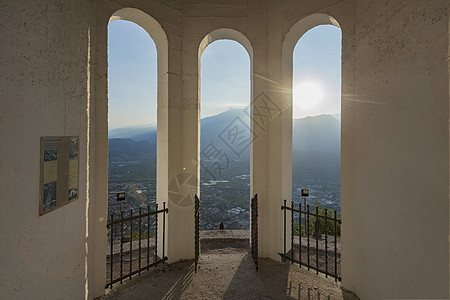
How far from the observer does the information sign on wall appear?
2.69 metres

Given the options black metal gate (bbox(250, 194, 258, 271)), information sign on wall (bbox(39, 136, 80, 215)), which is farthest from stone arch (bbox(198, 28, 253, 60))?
information sign on wall (bbox(39, 136, 80, 215))

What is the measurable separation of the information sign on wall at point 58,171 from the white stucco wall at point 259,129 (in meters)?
0.12

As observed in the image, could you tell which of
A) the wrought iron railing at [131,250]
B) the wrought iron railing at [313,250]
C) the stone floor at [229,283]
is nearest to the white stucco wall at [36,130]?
the wrought iron railing at [131,250]

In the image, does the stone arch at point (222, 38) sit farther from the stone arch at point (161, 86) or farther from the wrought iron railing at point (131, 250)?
the wrought iron railing at point (131, 250)

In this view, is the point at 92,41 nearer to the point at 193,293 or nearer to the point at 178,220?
the point at 178,220

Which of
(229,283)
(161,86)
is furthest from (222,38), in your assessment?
(229,283)

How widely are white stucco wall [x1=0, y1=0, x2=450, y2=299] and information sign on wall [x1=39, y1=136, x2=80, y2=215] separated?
0.38ft

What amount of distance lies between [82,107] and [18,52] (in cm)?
137

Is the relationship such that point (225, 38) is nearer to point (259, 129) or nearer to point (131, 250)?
point (259, 129)

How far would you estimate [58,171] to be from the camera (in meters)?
2.97

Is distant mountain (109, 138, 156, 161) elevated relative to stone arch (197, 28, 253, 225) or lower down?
lower down

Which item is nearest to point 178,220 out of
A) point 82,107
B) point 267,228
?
point 267,228

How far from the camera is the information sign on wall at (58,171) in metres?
2.69

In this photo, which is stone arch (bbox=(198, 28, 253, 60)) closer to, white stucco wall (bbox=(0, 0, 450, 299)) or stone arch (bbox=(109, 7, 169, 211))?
white stucco wall (bbox=(0, 0, 450, 299))
